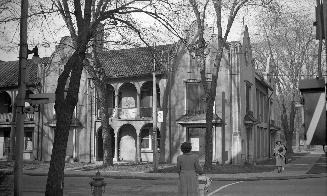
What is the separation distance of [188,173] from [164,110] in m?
25.3

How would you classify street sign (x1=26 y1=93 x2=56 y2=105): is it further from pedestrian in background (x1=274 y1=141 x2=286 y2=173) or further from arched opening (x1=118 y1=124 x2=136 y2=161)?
arched opening (x1=118 y1=124 x2=136 y2=161)

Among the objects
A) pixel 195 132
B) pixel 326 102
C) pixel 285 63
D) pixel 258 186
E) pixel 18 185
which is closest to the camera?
pixel 326 102

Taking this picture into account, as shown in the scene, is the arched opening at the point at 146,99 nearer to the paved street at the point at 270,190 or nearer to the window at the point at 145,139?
the window at the point at 145,139

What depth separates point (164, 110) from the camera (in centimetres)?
3362

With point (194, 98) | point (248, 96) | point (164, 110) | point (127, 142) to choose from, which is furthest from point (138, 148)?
point (248, 96)

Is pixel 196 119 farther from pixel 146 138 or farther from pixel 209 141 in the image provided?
pixel 209 141

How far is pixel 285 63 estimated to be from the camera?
43.0m

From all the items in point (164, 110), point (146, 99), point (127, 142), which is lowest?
point (127, 142)

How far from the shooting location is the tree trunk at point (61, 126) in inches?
426

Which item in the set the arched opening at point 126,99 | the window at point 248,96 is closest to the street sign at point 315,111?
the window at point 248,96

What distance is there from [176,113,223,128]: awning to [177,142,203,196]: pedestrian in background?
76.6 feet

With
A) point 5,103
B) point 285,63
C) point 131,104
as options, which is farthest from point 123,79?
point 285,63

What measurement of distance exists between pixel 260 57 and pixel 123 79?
1818cm

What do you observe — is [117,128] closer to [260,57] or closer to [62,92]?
[260,57]
